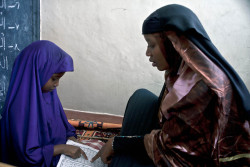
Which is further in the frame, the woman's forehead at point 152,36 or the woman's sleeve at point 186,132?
the woman's forehead at point 152,36

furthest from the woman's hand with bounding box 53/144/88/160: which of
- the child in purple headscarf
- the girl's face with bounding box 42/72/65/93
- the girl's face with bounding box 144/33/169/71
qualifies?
the girl's face with bounding box 144/33/169/71

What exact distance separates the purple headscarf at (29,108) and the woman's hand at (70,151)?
0.03m

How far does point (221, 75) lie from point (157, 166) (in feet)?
1.55

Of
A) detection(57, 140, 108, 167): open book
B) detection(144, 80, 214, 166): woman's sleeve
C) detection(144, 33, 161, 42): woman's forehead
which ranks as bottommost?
detection(57, 140, 108, 167): open book

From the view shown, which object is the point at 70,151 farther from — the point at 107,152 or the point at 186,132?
the point at 186,132

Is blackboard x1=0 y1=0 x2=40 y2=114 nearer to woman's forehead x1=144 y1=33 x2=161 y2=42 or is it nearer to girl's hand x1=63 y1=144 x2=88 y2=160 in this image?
girl's hand x1=63 y1=144 x2=88 y2=160

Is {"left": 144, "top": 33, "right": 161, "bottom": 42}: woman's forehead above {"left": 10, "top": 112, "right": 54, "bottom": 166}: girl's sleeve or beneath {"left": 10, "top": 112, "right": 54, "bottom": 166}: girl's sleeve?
above

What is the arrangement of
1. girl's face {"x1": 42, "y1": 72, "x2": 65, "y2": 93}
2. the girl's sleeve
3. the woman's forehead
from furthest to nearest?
girl's face {"x1": 42, "y1": 72, "x2": 65, "y2": 93}
the girl's sleeve
the woman's forehead

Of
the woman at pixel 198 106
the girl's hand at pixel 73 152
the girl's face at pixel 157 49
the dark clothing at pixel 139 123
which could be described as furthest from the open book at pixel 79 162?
the girl's face at pixel 157 49

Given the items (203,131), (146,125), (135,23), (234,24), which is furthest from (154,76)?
(203,131)

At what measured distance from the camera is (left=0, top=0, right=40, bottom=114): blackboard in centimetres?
199

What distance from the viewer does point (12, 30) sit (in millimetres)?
2068

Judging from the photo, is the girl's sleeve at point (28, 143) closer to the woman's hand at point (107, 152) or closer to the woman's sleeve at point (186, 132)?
the woman's hand at point (107, 152)

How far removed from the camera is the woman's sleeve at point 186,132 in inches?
31.4
